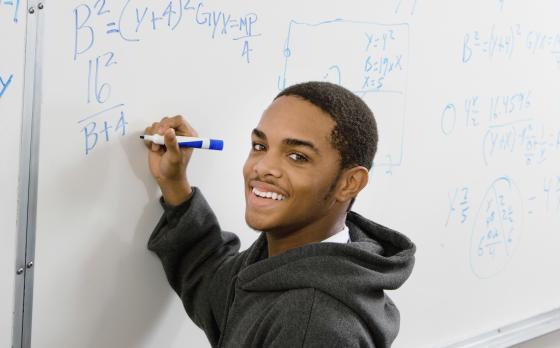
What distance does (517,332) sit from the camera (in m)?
1.51

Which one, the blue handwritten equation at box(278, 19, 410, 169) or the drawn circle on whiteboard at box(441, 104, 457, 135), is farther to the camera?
the drawn circle on whiteboard at box(441, 104, 457, 135)

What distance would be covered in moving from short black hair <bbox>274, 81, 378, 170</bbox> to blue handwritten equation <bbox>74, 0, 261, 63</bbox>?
149 millimetres

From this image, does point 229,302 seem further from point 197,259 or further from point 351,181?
point 351,181

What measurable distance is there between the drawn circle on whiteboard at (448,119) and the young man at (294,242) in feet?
1.24

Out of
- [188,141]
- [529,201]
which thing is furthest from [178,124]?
[529,201]

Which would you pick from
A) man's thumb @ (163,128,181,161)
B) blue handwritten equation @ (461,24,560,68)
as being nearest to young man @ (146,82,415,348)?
man's thumb @ (163,128,181,161)

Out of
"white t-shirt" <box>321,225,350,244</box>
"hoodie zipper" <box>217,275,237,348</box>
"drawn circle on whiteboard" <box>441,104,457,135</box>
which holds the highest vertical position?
"drawn circle on whiteboard" <box>441,104,457,135</box>

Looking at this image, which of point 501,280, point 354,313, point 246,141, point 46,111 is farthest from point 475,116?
point 46,111

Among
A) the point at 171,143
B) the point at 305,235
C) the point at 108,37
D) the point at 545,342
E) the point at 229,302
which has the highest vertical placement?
the point at 108,37

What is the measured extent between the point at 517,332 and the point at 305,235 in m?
0.86

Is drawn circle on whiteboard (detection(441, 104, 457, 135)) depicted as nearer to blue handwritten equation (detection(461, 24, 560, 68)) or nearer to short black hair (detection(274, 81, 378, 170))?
blue handwritten equation (detection(461, 24, 560, 68))

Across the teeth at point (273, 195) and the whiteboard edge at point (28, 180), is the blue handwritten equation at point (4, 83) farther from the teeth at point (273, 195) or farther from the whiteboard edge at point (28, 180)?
the teeth at point (273, 195)

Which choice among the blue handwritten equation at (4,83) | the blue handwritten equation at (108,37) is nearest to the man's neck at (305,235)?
the blue handwritten equation at (108,37)

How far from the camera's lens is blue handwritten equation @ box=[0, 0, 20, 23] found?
0.74m
